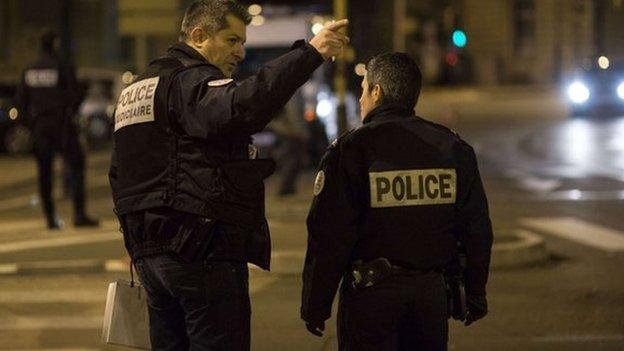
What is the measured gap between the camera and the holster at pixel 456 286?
481 cm

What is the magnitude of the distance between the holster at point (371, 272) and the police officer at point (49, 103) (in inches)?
363

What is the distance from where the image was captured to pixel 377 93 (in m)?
4.77

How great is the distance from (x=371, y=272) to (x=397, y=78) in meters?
0.69

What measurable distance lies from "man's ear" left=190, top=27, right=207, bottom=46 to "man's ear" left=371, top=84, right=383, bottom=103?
24.8 inches

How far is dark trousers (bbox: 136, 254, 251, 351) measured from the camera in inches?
174

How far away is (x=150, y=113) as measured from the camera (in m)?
4.49

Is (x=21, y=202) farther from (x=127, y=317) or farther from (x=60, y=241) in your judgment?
(x=127, y=317)

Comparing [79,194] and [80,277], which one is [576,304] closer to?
[80,277]

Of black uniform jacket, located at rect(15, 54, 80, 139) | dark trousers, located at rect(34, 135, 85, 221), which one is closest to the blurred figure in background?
dark trousers, located at rect(34, 135, 85, 221)

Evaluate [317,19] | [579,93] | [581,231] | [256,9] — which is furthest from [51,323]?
[579,93]

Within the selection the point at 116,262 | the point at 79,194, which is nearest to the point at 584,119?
the point at 79,194

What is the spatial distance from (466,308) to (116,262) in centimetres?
695

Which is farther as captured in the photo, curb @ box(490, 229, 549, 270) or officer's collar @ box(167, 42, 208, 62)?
curb @ box(490, 229, 549, 270)

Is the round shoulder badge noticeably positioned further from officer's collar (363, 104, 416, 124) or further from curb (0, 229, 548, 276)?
curb (0, 229, 548, 276)
